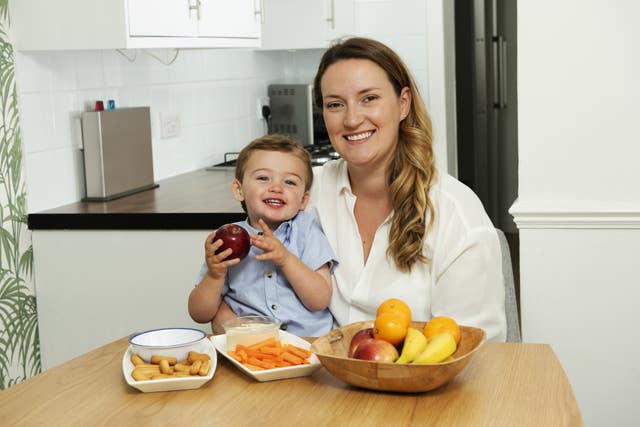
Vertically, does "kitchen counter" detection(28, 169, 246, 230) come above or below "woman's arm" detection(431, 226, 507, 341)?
above

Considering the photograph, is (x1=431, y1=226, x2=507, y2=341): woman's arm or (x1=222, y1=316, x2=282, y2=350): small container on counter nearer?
(x1=222, y1=316, x2=282, y2=350): small container on counter

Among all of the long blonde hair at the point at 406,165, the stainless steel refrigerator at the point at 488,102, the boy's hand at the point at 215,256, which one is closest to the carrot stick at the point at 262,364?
the boy's hand at the point at 215,256

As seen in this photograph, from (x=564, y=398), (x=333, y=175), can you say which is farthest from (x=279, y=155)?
(x=564, y=398)

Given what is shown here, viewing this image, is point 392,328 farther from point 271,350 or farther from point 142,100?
point 142,100

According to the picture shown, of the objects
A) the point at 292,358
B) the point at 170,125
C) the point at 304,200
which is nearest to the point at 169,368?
the point at 292,358

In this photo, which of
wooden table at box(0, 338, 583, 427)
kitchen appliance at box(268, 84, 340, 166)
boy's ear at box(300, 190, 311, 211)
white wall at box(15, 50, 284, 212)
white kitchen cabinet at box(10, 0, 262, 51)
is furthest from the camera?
kitchen appliance at box(268, 84, 340, 166)

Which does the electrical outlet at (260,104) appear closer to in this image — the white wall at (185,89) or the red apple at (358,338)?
the white wall at (185,89)

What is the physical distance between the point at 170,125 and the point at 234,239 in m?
1.90

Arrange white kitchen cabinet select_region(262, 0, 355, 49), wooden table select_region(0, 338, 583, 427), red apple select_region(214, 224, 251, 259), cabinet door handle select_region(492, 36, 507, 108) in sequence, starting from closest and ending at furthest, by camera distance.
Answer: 1. wooden table select_region(0, 338, 583, 427)
2. red apple select_region(214, 224, 251, 259)
3. white kitchen cabinet select_region(262, 0, 355, 49)
4. cabinet door handle select_region(492, 36, 507, 108)

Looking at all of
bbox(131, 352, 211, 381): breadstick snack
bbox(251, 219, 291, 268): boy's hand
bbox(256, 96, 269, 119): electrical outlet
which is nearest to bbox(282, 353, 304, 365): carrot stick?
bbox(131, 352, 211, 381): breadstick snack

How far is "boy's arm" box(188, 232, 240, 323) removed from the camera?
1.90 m

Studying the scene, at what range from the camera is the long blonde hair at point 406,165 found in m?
2.04

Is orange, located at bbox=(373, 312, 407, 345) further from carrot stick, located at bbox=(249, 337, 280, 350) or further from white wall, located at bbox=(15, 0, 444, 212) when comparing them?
white wall, located at bbox=(15, 0, 444, 212)

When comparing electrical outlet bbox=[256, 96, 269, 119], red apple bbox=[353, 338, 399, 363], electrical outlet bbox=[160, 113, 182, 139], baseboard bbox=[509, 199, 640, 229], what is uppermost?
electrical outlet bbox=[256, 96, 269, 119]
